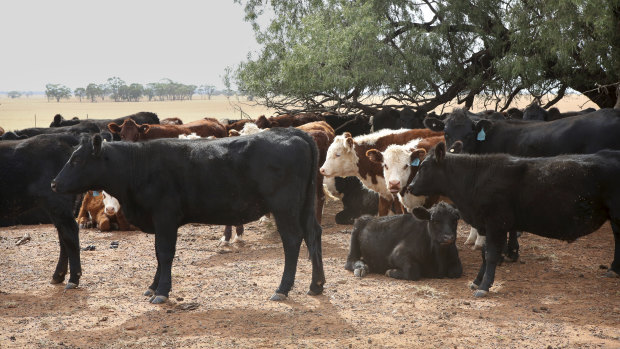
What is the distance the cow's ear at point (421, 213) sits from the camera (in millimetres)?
7871

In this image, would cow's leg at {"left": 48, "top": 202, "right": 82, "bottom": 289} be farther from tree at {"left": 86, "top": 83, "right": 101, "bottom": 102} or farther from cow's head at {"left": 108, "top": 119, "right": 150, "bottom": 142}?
tree at {"left": 86, "top": 83, "right": 101, "bottom": 102}

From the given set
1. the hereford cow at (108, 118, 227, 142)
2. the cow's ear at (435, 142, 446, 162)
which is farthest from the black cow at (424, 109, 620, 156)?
the hereford cow at (108, 118, 227, 142)

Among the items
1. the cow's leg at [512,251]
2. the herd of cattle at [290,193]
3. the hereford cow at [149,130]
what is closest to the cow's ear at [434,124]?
the herd of cattle at [290,193]

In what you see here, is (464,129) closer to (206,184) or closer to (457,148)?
(457,148)

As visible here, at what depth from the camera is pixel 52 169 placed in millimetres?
7980

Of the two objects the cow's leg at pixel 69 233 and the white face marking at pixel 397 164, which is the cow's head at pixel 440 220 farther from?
the cow's leg at pixel 69 233

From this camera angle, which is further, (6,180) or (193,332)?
(6,180)

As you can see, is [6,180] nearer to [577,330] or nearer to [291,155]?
[291,155]

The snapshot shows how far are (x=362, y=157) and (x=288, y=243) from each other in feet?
13.5

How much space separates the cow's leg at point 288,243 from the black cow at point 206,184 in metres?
0.01

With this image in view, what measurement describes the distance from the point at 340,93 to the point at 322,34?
1.61 meters

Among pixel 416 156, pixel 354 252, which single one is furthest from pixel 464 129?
pixel 354 252

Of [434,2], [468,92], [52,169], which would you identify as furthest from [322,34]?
[52,169]

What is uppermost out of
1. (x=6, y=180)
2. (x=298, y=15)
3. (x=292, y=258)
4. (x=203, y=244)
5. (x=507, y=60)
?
(x=298, y=15)
